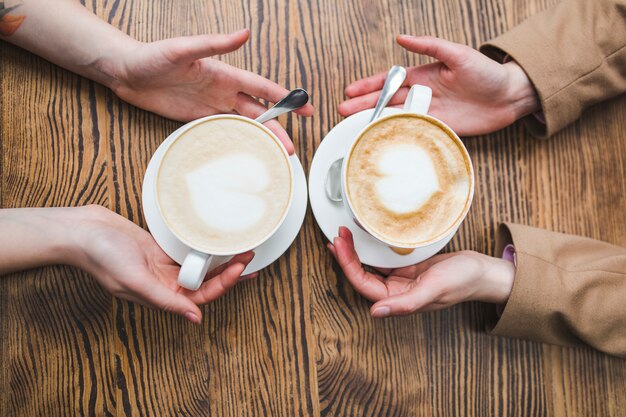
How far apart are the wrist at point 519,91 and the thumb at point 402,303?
0.47 m

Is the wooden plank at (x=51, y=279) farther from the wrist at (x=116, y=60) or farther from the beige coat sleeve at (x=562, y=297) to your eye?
the beige coat sleeve at (x=562, y=297)

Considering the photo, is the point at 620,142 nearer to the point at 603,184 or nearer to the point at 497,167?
the point at 603,184

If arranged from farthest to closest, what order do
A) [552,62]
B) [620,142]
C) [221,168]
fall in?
[620,142], [552,62], [221,168]

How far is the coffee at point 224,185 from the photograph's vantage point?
786 millimetres

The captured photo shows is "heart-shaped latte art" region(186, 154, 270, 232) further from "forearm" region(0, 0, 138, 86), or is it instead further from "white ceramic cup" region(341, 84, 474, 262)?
"forearm" region(0, 0, 138, 86)

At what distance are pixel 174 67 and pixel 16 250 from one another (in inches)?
18.6

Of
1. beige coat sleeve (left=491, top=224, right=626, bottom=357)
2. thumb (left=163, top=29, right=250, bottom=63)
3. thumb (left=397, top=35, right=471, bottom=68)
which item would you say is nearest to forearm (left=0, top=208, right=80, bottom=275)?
thumb (left=163, top=29, right=250, bottom=63)

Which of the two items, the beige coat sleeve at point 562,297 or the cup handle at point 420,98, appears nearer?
the cup handle at point 420,98

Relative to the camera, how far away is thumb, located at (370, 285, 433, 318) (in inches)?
32.0

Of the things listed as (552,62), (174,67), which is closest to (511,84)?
(552,62)

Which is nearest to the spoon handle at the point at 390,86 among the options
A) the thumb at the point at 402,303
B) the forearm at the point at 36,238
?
the thumb at the point at 402,303

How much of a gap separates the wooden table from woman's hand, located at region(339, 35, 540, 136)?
0.19ft

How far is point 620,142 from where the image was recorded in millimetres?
1052

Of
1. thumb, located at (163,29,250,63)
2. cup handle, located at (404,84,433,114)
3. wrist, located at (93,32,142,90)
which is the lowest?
cup handle, located at (404,84,433,114)
